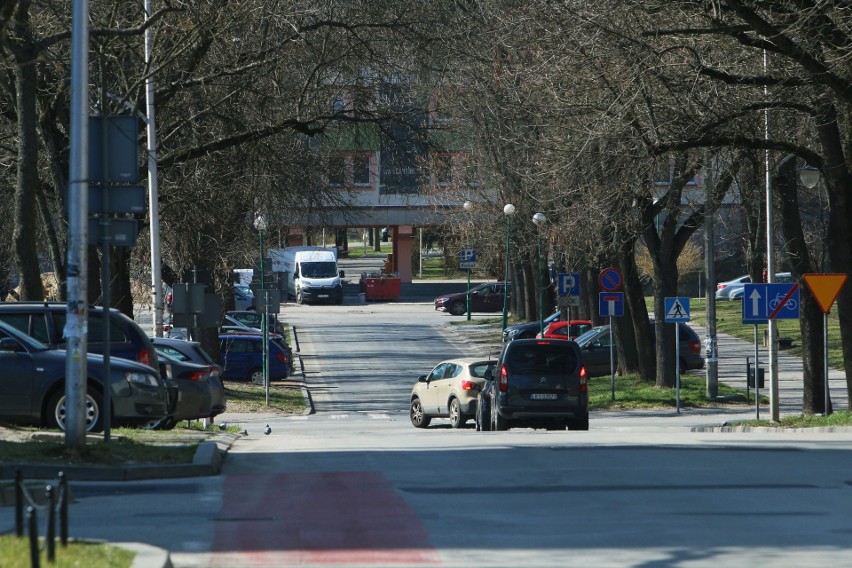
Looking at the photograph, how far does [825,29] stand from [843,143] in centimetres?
336

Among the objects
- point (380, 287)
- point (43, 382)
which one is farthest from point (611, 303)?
point (380, 287)

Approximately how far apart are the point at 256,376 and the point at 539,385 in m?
18.3

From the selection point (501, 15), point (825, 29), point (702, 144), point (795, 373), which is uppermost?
point (501, 15)

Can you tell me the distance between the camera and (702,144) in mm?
20547

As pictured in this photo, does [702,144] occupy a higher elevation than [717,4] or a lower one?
lower

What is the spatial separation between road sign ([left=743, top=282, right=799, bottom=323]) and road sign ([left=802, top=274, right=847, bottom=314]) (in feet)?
7.25

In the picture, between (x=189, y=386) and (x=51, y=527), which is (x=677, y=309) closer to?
(x=189, y=386)

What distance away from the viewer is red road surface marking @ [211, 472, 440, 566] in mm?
8508

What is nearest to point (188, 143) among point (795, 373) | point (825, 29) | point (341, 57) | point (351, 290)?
point (341, 57)

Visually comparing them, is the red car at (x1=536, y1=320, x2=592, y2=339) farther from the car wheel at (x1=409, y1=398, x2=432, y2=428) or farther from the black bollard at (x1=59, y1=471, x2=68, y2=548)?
the black bollard at (x1=59, y1=471, x2=68, y2=548)

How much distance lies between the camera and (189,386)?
2127cm

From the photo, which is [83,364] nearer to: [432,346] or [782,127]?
[782,127]

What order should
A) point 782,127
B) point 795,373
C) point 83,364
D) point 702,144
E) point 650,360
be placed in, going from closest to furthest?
1. point 83,364
2. point 702,144
3. point 782,127
4. point 650,360
5. point 795,373

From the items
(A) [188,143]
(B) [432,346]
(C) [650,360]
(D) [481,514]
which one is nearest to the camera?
(D) [481,514]
